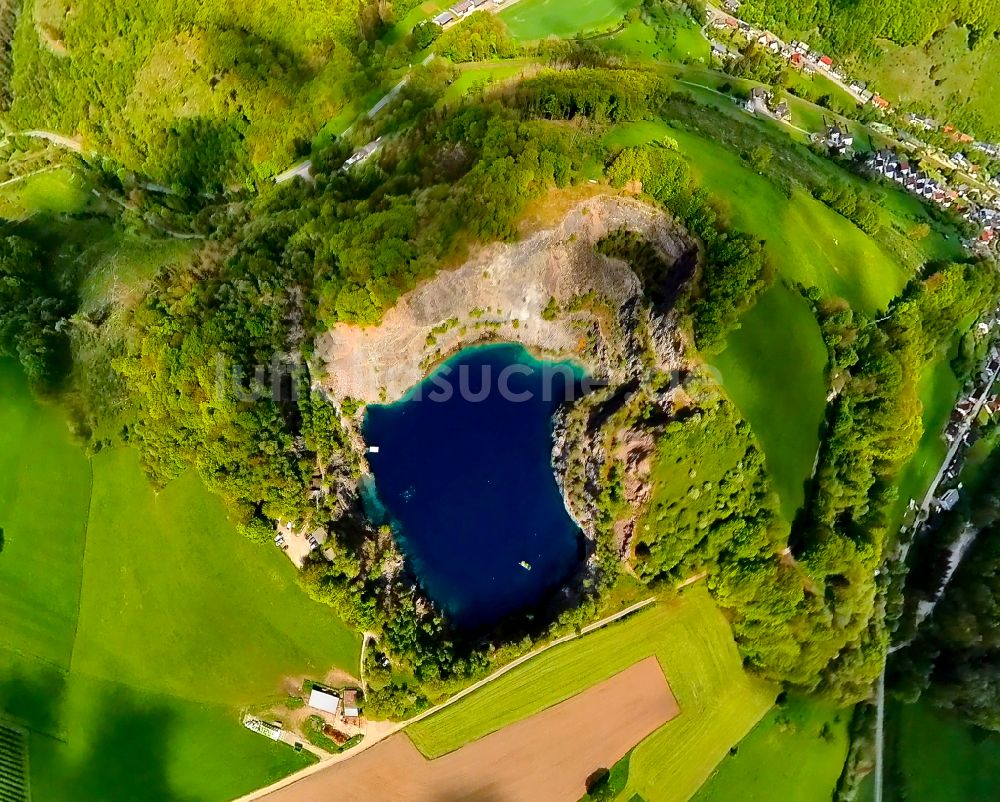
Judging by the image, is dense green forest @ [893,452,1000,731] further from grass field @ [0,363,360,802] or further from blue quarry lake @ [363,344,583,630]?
grass field @ [0,363,360,802]

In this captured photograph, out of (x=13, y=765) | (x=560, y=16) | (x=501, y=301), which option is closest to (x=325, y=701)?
(x=13, y=765)

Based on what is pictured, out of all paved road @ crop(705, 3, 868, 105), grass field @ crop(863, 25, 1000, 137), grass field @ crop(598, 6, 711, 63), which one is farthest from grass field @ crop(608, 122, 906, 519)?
grass field @ crop(863, 25, 1000, 137)

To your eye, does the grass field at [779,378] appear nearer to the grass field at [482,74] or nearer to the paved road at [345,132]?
the grass field at [482,74]

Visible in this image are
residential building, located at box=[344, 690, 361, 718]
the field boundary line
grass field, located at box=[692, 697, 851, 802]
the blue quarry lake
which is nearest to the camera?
the field boundary line

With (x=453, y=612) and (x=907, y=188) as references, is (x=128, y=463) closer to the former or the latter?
(x=453, y=612)

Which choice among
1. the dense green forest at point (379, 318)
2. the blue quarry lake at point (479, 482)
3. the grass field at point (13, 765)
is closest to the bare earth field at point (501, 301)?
the dense green forest at point (379, 318)
